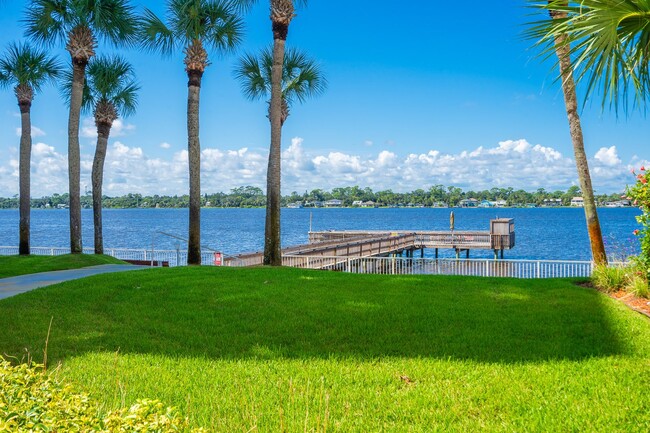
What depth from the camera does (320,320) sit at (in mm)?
8008

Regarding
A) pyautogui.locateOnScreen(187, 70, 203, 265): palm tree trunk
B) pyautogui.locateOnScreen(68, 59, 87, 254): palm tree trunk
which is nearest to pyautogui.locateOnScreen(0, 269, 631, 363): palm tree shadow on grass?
pyautogui.locateOnScreen(187, 70, 203, 265): palm tree trunk

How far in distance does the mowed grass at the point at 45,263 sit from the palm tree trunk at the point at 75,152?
129cm

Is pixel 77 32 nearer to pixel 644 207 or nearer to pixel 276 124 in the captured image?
pixel 276 124

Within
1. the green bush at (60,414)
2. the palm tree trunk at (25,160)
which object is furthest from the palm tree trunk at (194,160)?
the green bush at (60,414)

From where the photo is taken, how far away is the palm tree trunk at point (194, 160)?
18438 mm

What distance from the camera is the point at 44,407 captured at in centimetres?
294

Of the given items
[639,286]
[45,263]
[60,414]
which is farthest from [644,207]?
[45,263]

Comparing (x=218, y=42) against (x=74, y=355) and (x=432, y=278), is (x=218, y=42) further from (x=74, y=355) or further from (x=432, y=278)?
(x=74, y=355)

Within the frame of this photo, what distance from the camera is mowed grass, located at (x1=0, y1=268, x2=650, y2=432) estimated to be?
4.49m

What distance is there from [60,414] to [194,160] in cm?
1647

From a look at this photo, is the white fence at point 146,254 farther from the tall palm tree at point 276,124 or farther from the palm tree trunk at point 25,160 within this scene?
the tall palm tree at point 276,124

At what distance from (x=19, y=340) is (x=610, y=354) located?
7.73m

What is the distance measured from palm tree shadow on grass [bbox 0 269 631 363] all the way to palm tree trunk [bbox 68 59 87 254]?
10.3 meters

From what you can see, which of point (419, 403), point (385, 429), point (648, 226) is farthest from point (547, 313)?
point (385, 429)
